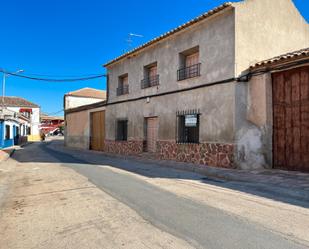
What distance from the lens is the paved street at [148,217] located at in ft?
11.7

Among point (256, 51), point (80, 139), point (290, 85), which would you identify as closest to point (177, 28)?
point (256, 51)

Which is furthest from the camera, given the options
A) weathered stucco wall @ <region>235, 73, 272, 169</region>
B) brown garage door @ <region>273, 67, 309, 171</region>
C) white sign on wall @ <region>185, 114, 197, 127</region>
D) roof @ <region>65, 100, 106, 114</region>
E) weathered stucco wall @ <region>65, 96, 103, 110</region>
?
weathered stucco wall @ <region>65, 96, 103, 110</region>

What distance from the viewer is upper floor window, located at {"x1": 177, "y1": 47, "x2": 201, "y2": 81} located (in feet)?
40.1

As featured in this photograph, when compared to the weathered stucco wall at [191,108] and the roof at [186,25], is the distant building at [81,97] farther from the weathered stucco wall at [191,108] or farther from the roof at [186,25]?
the roof at [186,25]

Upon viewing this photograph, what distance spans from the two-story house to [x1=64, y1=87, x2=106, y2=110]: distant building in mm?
16785

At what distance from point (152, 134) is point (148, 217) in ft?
34.4

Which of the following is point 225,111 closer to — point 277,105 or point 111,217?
point 277,105

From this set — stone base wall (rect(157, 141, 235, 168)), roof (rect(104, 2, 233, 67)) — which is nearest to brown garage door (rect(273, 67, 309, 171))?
stone base wall (rect(157, 141, 235, 168))

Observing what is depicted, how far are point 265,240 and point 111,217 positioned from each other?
237 cm

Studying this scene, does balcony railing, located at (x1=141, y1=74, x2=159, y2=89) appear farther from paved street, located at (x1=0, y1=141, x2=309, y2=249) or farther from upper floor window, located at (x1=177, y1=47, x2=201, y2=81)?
paved street, located at (x1=0, y1=141, x2=309, y2=249)

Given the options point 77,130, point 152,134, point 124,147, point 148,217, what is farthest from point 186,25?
point 77,130

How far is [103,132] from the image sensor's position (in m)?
20.3

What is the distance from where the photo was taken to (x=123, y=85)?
60.1 ft

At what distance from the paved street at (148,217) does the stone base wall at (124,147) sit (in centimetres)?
811
